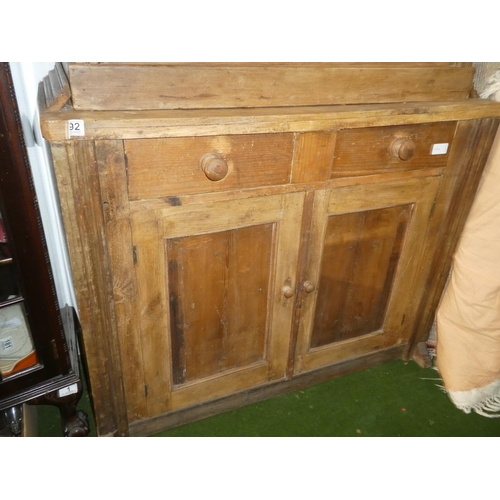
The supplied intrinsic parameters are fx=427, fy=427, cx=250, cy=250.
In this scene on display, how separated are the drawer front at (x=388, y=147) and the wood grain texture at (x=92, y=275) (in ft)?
2.31

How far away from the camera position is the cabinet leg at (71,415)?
1.39 m

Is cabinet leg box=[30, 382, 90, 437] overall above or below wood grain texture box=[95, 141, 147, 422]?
below

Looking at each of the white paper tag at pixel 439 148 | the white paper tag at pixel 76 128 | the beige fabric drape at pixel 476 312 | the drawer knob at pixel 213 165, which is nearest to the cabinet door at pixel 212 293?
the drawer knob at pixel 213 165

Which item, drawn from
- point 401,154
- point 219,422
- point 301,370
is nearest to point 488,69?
point 401,154

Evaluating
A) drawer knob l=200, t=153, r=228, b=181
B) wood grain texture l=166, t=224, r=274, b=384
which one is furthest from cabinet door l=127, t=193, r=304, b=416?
drawer knob l=200, t=153, r=228, b=181

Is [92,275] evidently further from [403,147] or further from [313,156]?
[403,147]

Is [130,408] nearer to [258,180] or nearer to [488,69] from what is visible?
[258,180]

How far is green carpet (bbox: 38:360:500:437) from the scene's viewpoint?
1.58 m

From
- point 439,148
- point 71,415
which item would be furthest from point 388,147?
point 71,415

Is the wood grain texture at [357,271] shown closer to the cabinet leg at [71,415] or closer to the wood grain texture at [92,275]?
the wood grain texture at [92,275]

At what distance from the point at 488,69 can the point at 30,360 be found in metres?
1.81

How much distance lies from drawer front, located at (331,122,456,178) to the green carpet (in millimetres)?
925

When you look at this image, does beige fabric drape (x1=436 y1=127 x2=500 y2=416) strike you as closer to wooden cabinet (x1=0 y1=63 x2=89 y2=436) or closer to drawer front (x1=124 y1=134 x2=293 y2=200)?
drawer front (x1=124 y1=134 x2=293 y2=200)
